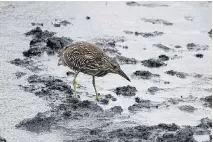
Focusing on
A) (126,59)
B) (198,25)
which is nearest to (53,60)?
(126,59)

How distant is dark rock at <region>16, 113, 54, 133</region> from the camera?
30.6ft

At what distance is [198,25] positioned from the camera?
16297 mm

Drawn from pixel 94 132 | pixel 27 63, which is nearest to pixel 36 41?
pixel 27 63

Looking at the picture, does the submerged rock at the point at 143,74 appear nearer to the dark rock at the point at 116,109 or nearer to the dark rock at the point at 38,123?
the dark rock at the point at 116,109

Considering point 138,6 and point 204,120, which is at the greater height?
point 138,6

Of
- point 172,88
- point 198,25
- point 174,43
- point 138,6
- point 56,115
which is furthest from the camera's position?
point 138,6

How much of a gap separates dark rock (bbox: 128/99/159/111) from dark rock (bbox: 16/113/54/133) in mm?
1482

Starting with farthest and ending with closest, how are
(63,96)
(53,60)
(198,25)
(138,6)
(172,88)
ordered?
(138,6), (198,25), (53,60), (172,88), (63,96)

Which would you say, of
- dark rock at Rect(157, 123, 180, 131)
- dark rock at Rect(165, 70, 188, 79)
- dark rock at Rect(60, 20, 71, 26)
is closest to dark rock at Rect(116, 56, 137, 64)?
dark rock at Rect(165, 70, 188, 79)

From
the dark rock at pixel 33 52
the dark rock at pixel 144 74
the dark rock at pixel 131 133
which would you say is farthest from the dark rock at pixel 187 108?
the dark rock at pixel 33 52

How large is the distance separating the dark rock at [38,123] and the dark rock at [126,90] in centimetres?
179

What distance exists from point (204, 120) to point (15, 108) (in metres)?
3.11

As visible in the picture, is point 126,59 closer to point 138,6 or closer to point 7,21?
point 7,21

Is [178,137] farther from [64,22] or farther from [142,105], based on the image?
[64,22]
